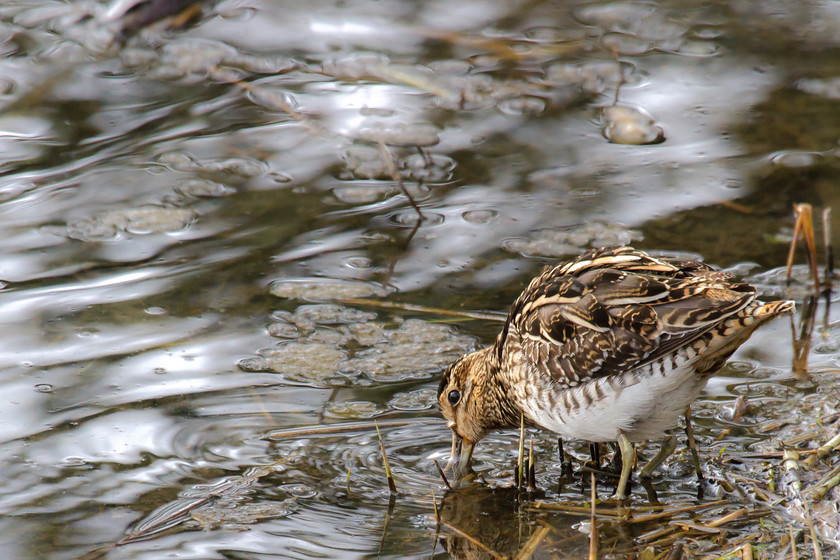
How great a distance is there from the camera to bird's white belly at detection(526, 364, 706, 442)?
4.18 meters

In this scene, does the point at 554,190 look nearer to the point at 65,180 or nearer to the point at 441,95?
the point at 441,95

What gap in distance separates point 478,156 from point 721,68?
266cm

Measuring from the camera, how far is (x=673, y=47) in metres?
9.13

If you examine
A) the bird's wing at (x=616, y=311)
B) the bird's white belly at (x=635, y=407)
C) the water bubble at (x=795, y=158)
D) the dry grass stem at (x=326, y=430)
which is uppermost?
the bird's wing at (x=616, y=311)

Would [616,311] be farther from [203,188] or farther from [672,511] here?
[203,188]

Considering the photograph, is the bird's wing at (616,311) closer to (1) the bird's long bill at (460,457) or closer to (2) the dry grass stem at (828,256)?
(1) the bird's long bill at (460,457)

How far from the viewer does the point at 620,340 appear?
4.20m

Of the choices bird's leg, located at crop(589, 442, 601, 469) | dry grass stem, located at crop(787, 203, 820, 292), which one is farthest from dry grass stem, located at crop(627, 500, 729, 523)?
dry grass stem, located at crop(787, 203, 820, 292)

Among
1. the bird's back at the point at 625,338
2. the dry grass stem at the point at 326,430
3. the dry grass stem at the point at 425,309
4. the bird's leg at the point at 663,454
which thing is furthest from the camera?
the dry grass stem at the point at 425,309

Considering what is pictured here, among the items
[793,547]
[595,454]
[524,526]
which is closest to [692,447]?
[595,454]

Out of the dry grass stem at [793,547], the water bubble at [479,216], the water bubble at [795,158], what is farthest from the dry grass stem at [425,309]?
the water bubble at [795,158]

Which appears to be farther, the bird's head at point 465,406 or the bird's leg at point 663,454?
the bird's head at point 465,406

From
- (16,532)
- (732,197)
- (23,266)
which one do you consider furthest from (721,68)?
(16,532)

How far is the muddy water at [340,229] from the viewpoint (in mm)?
4574
